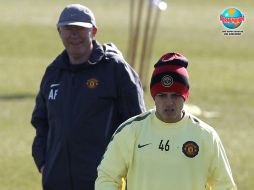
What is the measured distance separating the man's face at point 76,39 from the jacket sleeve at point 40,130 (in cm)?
56

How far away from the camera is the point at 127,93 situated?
25.4 feet

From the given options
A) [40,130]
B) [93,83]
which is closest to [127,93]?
[93,83]

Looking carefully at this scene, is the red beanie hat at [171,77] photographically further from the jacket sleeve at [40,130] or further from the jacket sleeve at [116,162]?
the jacket sleeve at [40,130]

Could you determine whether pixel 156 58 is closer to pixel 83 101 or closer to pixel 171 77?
pixel 83 101

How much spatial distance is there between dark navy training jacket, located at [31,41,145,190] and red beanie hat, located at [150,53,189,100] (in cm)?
127

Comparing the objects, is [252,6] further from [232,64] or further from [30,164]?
[30,164]

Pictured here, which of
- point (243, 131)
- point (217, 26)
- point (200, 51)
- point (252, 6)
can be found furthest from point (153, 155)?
point (252, 6)

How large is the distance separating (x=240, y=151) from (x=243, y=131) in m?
2.10

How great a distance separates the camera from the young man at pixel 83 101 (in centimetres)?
771

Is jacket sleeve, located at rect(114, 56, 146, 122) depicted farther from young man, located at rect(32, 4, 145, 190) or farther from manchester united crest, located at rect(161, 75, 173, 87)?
manchester united crest, located at rect(161, 75, 173, 87)

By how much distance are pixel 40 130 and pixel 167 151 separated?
2.15 meters

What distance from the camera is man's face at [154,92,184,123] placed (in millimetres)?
6258

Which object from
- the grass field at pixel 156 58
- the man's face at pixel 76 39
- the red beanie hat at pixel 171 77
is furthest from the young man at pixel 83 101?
the grass field at pixel 156 58

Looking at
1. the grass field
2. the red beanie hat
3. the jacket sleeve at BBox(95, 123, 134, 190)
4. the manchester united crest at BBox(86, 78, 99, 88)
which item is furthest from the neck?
the grass field
